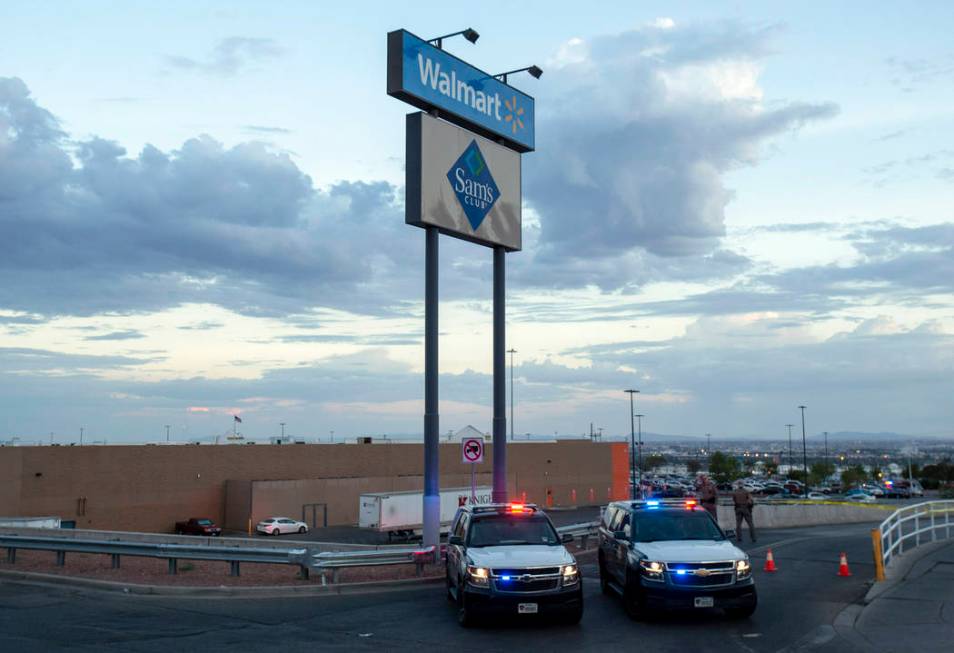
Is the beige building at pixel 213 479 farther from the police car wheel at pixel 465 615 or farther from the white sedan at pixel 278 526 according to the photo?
the police car wheel at pixel 465 615

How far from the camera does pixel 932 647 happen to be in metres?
11.0

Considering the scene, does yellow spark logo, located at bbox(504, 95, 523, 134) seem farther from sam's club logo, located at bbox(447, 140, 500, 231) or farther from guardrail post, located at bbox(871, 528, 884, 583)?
guardrail post, located at bbox(871, 528, 884, 583)

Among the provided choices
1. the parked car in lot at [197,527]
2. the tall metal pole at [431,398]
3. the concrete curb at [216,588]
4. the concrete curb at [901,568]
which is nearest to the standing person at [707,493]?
the concrete curb at [901,568]

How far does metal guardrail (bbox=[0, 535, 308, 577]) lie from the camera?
55.4 ft

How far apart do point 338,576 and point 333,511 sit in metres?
46.1

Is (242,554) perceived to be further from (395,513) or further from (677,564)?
(395,513)

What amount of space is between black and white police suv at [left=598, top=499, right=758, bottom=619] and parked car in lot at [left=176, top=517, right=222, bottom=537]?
44.4 meters

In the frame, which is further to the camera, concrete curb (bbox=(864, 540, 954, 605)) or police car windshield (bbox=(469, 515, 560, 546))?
concrete curb (bbox=(864, 540, 954, 605))

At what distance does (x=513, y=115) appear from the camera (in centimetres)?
2573

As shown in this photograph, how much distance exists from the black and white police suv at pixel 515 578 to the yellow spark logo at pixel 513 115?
14599 millimetres

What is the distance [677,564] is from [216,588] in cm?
832

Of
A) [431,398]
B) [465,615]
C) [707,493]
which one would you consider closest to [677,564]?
[465,615]

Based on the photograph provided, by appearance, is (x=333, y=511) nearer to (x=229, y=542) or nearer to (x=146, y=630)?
(x=229, y=542)

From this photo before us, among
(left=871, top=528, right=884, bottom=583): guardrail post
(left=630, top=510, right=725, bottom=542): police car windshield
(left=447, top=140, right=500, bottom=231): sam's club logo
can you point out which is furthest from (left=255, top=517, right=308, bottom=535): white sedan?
(left=630, top=510, right=725, bottom=542): police car windshield
